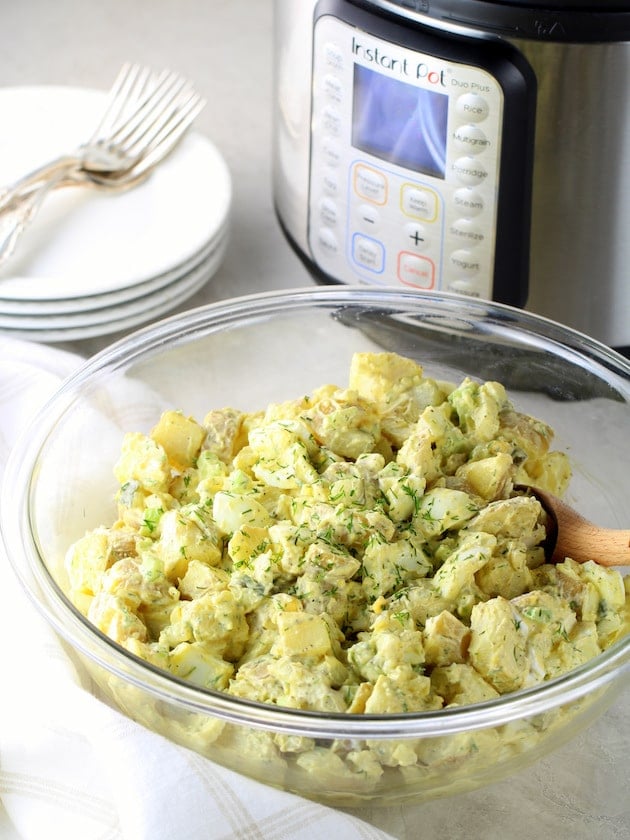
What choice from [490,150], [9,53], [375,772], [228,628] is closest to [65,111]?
[9,53]

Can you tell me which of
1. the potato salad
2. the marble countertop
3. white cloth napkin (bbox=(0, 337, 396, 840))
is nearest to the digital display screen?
the potato salad

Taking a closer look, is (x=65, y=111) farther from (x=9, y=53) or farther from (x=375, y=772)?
(x=375, y=772)

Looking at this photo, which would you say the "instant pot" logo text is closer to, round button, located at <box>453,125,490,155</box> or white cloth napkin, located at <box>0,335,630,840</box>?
round button, located at <box>453,125,490,155</box>

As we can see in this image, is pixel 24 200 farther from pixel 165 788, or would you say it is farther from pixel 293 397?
pixel 165 788

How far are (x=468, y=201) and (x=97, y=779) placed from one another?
66 cm

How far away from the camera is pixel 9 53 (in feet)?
6.66

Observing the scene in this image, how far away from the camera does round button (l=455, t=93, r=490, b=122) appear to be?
1.19 meters

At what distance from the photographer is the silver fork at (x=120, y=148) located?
1.57m

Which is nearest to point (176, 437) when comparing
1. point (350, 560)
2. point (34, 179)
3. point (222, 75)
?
point (350, 560)

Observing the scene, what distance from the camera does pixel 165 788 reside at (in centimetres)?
92

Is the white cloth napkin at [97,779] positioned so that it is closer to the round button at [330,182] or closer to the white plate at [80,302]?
the white plate at [80,302]

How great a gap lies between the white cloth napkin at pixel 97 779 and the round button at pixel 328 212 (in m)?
0.57

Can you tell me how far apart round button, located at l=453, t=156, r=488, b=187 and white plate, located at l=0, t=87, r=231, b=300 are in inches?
14.9

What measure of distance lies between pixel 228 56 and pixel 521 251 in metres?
0.96
